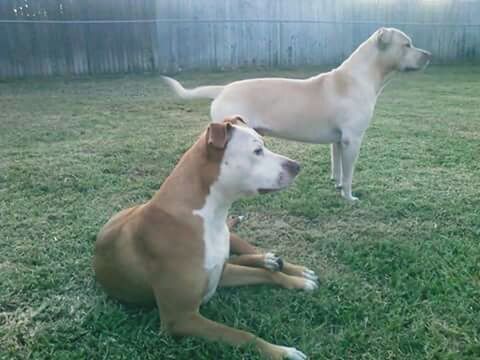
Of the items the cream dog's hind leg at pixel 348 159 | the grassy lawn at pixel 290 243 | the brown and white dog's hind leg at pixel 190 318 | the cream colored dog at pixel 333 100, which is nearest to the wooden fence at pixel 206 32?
the grassy lawn at pixel 290 243

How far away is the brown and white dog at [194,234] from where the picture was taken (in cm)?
191

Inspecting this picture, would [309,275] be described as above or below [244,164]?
below

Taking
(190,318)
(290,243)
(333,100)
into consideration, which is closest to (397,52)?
(333,100)

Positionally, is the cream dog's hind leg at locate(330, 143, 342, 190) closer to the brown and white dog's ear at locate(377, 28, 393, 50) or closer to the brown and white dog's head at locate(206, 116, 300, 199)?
the brown and white dog's ear at locate(377, 28, 393, 50)

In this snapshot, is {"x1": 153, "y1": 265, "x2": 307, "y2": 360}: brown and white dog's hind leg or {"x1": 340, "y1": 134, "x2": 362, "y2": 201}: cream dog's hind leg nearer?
{"x1": 153, "y1": 265, "x2": 307, "y2": 360}: brown and white dog's hind leg

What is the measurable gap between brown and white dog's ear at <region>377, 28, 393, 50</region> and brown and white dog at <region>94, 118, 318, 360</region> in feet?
6.37

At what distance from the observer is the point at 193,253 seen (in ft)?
6.36

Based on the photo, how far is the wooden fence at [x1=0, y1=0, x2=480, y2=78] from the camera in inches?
374

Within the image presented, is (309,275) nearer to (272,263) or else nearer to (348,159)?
(272,263)

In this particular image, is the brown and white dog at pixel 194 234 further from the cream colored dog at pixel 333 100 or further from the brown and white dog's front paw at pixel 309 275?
the cream colored dog at pixel 333 100

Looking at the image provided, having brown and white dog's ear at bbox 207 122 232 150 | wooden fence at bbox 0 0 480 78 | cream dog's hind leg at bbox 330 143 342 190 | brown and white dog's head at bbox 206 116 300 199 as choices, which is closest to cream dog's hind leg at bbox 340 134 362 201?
cream dog's hind leg at bbox 330 143 342 190

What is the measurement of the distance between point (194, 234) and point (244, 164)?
365 millimetres

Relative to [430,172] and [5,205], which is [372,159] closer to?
[430,172]

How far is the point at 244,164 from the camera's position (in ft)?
6.54
